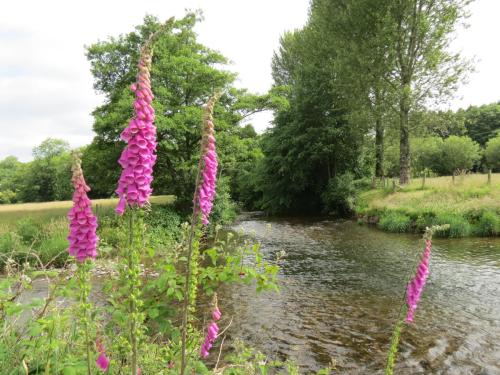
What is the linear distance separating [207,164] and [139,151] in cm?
44

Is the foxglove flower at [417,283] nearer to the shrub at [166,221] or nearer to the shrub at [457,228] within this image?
the shrub at [166,221]

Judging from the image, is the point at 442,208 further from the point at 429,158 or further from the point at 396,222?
the point at 429,158

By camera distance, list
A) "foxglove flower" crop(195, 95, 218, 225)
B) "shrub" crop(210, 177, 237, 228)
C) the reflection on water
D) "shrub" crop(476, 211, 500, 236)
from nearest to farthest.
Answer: "foxglove flower" crop(195, 95, 218, 225) → the reflection on water → "shrub" crop(476, 211, 500, 236) → "shrub" crop(210, 177, 237, 228)

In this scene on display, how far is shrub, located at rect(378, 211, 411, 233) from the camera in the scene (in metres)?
21.0

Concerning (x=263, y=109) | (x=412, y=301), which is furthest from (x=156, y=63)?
(x=412, y=301)

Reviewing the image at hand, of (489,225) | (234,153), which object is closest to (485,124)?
(489,225)

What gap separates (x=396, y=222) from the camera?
69.8ft

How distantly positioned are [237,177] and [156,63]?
28.2m

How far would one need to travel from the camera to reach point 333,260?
15258 millimetres

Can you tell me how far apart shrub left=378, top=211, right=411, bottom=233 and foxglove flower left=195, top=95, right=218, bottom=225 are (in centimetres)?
2075

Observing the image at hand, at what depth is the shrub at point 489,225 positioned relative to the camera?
1806cm

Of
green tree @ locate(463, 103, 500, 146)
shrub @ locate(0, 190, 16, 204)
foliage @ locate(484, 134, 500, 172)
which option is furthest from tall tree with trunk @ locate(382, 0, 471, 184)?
shrub @ locate(0, 190, 16, 204)

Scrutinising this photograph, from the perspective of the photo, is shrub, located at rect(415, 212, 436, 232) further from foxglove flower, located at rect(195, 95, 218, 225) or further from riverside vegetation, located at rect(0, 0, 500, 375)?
foxglove flower, located at rect(195, 95, 218, 225)

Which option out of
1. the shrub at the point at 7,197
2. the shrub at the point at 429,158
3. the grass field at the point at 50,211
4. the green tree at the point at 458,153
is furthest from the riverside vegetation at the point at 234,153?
the shrub at the point at 7,197
